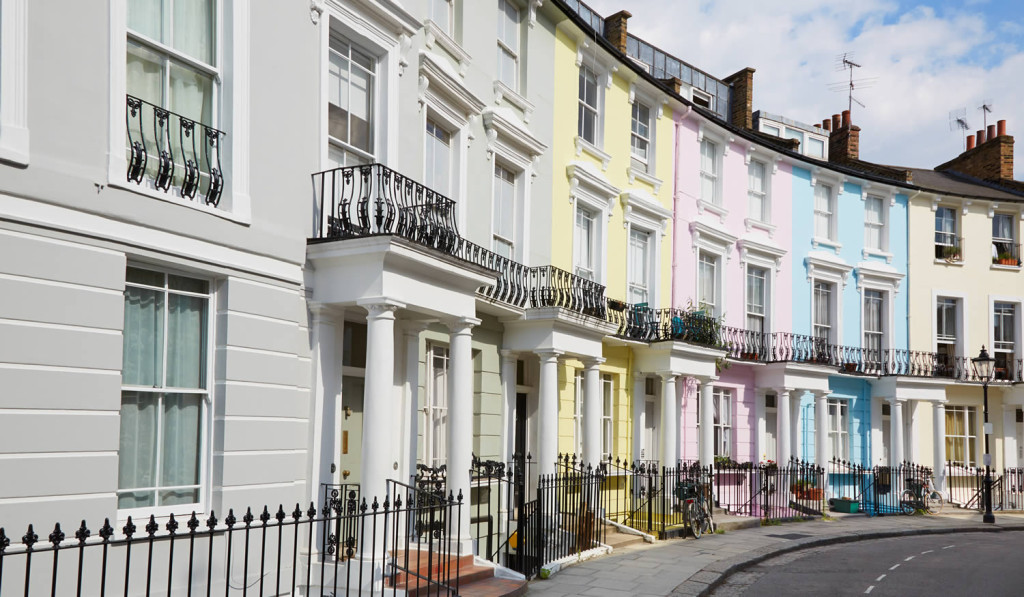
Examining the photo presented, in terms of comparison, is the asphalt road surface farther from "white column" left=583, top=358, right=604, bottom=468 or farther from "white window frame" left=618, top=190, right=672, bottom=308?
"white window frame" left=618, top=190, right=672, bottom=308

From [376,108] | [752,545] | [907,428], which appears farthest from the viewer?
[907,428]

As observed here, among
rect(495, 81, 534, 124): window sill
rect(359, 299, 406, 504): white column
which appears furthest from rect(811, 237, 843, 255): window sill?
rect(359, 299, 406, 504): white column

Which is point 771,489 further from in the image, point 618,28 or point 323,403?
point 323,403

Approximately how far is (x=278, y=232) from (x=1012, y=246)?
86.2ft

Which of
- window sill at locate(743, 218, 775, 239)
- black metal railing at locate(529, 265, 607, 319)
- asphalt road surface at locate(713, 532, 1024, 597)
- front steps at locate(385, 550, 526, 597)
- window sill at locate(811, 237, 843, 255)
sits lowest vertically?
asphalt road surface at locate(713, 532, 1024, 597)

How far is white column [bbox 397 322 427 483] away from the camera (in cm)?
1172

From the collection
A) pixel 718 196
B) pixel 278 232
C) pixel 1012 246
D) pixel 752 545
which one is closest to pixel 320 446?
pixel 278 232

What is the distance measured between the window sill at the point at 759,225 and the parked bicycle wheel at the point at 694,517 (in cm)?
857

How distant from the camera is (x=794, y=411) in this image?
23141 millimetres

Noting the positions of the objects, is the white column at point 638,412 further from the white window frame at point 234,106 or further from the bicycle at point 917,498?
the white window frame at point 234,106

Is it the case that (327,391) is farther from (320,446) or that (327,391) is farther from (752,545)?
(752,545)

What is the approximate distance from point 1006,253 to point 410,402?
924 inches

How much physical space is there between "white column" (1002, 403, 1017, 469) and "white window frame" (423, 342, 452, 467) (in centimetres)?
2121

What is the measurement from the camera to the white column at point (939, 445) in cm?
2584
